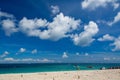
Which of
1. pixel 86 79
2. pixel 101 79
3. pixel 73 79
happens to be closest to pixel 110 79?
pixel 101 79

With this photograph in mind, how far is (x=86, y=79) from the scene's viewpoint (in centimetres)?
2070

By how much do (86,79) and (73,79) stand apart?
56.9 inches

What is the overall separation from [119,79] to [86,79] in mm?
3803

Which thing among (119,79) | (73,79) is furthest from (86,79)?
(119,79)

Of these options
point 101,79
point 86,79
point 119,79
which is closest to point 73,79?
point 86,79

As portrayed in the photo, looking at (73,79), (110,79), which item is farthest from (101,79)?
(73,79)

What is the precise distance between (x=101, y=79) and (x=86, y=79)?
65.5 inches

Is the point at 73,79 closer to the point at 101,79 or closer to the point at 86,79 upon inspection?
the point at 86,79

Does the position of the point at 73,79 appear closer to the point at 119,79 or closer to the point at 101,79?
the point at 101,79

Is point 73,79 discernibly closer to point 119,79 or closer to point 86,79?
point 86,79

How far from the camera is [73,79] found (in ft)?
69.0

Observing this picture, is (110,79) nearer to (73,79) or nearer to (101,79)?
(101,79)

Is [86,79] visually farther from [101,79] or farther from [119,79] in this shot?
[119,79]

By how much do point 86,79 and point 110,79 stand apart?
2688 mm
